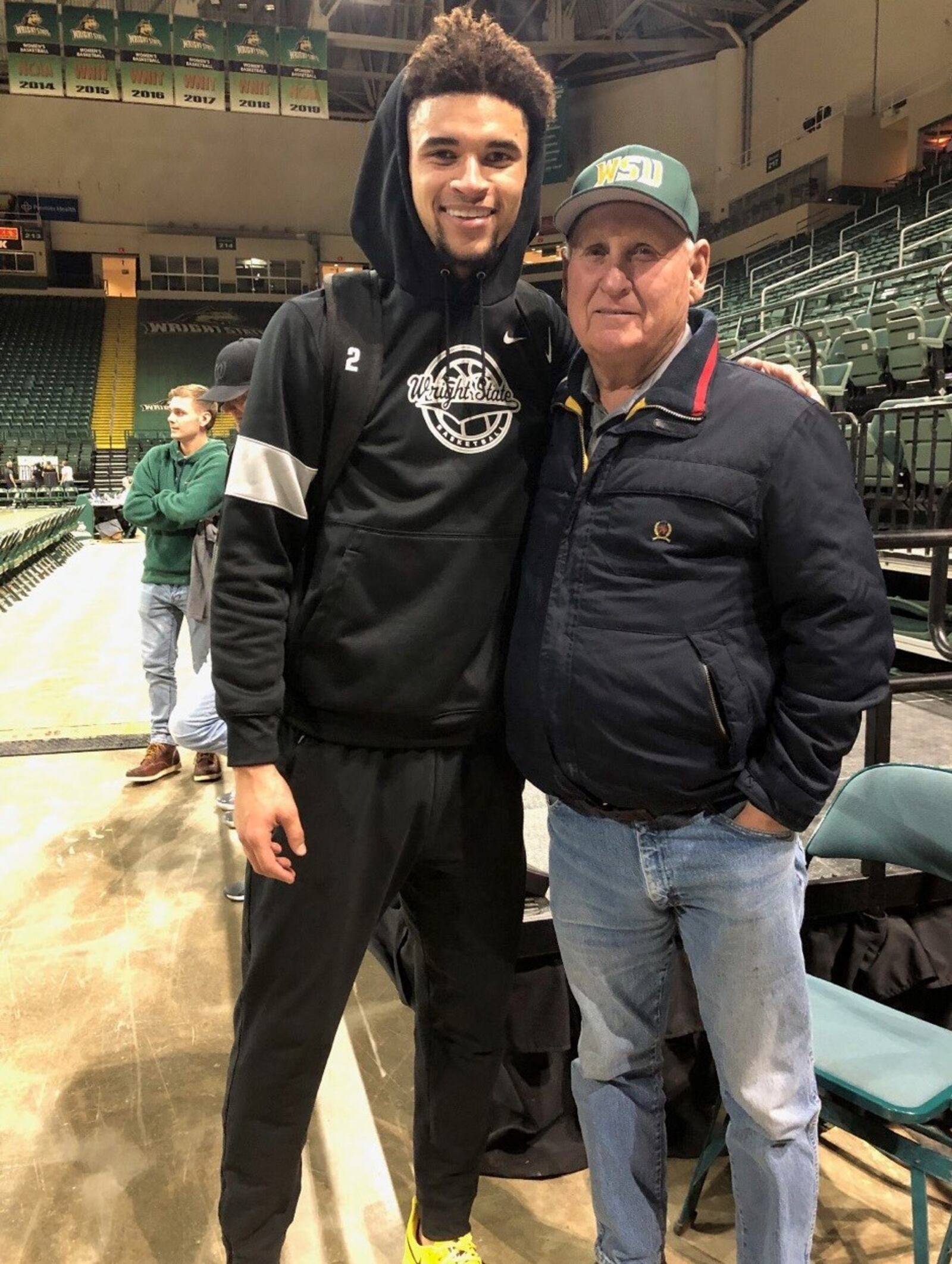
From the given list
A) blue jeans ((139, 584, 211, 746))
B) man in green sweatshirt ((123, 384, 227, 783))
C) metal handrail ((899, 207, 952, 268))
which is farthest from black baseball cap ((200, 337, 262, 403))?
metal handrail ((899, 207, 952, 268))

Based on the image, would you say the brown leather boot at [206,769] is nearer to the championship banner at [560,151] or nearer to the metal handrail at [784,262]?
the metal handrail at [784,262]

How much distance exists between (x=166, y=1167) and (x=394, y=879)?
92 centimetres

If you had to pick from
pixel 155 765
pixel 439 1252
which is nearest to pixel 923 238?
pixel 155 765

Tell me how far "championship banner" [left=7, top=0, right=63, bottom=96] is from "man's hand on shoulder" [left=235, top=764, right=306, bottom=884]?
13430mm

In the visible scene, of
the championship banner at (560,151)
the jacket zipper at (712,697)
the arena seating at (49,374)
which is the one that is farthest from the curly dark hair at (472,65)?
the arena seating at (49,374)

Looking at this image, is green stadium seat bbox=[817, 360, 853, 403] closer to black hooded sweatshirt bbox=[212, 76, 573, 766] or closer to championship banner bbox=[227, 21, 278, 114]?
black hooded sweatshirt bbox=[212, 76, 573, 766]

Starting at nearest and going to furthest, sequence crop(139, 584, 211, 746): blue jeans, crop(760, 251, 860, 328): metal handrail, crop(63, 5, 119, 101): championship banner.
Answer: crop(139, 584, 211, 746): blue jeans → crop(760, 251, 860, 328): metal handrail → crop(63, 5, 119, 101): championship banner

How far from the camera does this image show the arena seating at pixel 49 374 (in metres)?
19.3

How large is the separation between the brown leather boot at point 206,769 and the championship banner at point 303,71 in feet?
39.6

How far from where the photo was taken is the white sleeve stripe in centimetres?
121

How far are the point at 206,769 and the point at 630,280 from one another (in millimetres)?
3134

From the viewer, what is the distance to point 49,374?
22.3 m

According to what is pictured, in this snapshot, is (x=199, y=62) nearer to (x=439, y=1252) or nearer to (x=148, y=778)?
(x=148, y=778)

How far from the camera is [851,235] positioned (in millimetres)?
14180
